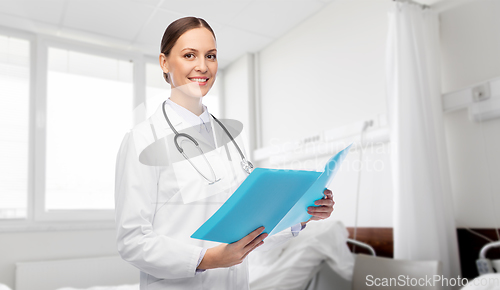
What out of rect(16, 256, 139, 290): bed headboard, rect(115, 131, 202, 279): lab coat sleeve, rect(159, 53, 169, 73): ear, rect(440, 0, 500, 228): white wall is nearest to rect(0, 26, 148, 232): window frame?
rect(16, 256, 139, 290): bed headboard

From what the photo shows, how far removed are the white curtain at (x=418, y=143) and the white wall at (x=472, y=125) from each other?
91 mm

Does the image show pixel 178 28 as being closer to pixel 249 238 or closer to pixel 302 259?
pixel 249 238

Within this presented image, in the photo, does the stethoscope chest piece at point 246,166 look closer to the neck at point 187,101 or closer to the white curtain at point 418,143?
the neck at point 187,101

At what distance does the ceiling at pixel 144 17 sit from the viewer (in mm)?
3061

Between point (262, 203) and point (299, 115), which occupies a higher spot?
point (299, 115)

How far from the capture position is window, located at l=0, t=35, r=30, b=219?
3.23 meters

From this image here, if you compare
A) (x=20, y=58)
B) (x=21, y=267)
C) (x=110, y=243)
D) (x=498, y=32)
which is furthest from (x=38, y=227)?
(x=498, y=32)

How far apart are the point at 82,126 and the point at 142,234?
10.1 feet

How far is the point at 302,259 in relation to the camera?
228cm

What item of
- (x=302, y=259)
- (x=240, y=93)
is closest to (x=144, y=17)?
(x=240, y=93)

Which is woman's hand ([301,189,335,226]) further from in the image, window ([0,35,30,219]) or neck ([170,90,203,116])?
window ([0,35,30,219])

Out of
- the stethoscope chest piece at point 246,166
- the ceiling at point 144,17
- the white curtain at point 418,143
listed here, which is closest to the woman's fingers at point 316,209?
the stethoscope chest piece at point 246,166

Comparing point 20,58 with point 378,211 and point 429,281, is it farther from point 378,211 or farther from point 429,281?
point 429,281

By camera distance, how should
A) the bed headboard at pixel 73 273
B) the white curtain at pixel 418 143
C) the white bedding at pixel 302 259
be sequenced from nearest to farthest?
1. the white curtain at pixel 418 143
2. the white bedding at pixel 302 259
3. the bed headboard at pixel 73 273
